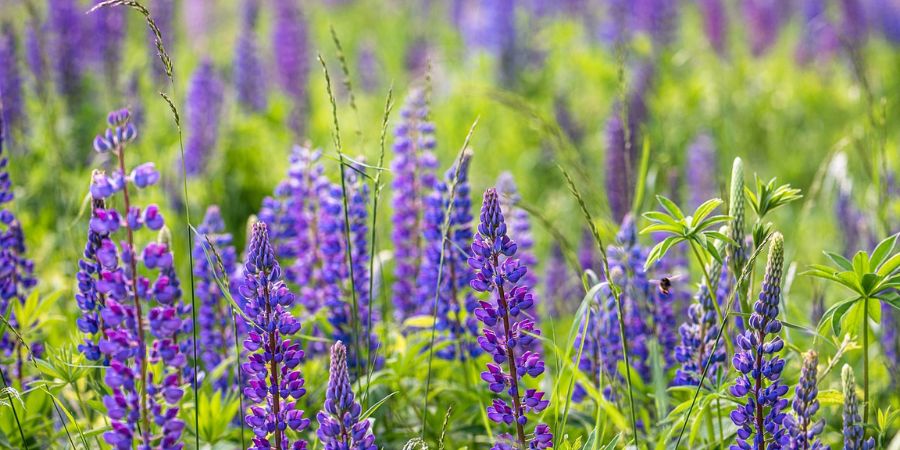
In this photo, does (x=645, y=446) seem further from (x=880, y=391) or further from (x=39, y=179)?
(x=39, y=179)

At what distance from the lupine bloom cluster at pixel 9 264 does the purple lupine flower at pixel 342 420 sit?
1.10m

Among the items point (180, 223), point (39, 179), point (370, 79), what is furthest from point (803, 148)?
point (39, 179)

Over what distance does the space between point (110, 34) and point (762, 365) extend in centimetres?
505

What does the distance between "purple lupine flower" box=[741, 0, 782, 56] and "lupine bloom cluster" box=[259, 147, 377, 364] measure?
21.9 feet

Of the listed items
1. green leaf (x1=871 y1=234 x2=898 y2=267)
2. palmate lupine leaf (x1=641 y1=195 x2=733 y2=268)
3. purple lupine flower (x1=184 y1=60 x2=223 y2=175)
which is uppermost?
purple lupine flower (x1=184 y1=60 x2=223 y2=175)

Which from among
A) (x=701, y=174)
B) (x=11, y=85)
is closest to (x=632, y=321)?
(x=701, y=174)

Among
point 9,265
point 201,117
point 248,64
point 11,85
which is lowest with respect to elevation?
point 9,265

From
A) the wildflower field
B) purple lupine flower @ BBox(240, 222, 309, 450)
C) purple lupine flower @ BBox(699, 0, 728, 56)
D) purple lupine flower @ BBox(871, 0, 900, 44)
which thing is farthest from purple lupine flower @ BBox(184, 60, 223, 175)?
purple lupine flower @ BBox(871, 0, 900, 44)

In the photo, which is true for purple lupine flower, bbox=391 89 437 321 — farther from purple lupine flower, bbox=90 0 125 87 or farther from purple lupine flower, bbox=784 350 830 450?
purple lupine flower, bbox=90 0 125 87

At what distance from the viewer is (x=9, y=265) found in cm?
258

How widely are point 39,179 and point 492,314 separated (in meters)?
3.60

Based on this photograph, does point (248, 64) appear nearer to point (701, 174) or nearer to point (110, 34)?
point (110, 34)

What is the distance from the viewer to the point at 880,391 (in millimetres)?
3242

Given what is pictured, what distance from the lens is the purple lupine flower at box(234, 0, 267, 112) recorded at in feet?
Result: 22.1
